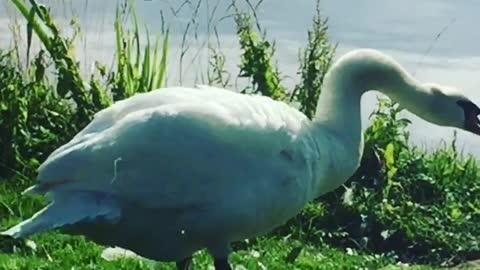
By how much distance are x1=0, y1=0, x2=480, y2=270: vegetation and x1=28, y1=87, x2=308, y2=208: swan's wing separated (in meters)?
2.05

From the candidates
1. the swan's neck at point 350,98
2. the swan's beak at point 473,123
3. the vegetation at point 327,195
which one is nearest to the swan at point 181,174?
the swan's neck at point 350,98

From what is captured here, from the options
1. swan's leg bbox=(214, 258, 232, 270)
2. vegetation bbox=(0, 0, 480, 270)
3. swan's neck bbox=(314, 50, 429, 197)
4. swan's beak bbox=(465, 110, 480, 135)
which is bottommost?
vegetation bbox=(0, 0, 480, 270)

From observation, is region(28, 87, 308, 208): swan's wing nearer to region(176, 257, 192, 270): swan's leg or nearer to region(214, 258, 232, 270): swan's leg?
region(214, 258, 232, 270): swan's leg

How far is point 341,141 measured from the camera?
25.7 feet

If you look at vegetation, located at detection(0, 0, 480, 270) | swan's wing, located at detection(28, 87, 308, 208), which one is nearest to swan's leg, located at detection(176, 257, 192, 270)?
swan's wing, located at detection(28, 87, 308, 208)

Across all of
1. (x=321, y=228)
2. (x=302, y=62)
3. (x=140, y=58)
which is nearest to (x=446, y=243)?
(x=321, y=228)

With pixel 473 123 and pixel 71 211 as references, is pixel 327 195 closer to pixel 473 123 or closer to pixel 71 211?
pixel 473 123

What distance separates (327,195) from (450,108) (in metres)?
2.20

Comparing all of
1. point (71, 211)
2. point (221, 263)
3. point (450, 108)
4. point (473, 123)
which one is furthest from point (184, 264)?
point (473, 123)

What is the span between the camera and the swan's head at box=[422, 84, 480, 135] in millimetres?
8352

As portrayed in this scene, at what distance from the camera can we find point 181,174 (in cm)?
685

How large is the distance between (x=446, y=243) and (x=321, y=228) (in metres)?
0.76

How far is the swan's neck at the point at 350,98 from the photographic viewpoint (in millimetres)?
7754

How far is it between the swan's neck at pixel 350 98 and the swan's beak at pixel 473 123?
0.92 ft
